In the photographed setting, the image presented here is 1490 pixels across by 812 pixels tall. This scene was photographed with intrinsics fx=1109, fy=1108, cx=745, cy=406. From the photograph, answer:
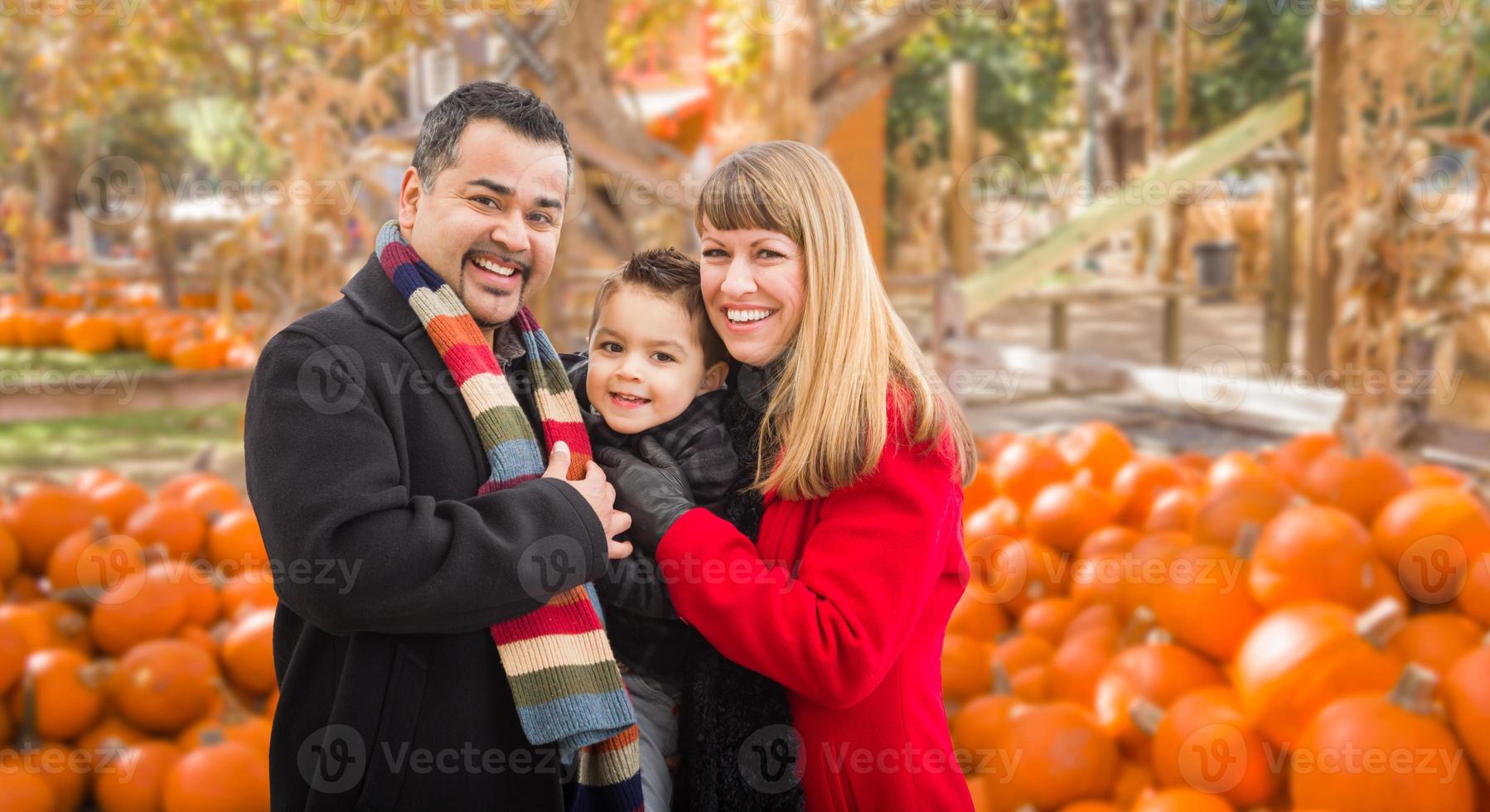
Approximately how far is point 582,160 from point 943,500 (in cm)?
379

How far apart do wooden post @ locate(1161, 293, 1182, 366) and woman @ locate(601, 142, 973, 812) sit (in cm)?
729

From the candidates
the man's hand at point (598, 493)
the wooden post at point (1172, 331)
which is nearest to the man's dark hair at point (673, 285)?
A: the man's hand at point (598, 493)

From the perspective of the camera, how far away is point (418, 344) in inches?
60.4

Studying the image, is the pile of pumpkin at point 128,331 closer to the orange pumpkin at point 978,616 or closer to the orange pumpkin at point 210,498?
the orange pumpkin at point 210,498

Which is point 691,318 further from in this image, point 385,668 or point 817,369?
point 385,668

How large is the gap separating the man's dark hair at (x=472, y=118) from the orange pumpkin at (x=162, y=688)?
181 cm

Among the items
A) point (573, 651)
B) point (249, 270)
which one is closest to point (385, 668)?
point (573, 651)

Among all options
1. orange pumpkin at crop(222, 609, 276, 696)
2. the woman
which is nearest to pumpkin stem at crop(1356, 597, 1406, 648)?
the woman

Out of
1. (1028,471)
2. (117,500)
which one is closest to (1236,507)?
(1028,471)

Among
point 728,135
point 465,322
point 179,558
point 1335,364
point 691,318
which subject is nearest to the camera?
point 465,322

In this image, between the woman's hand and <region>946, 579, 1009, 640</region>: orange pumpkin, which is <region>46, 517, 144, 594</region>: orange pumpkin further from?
<region>946, 579, 1009, 640</region>: orange pumpkin

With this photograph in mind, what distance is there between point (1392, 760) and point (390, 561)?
1845 millimetres

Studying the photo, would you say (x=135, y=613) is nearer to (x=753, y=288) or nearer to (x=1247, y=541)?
(x=753, y=288)

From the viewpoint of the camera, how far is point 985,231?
2608 cm
